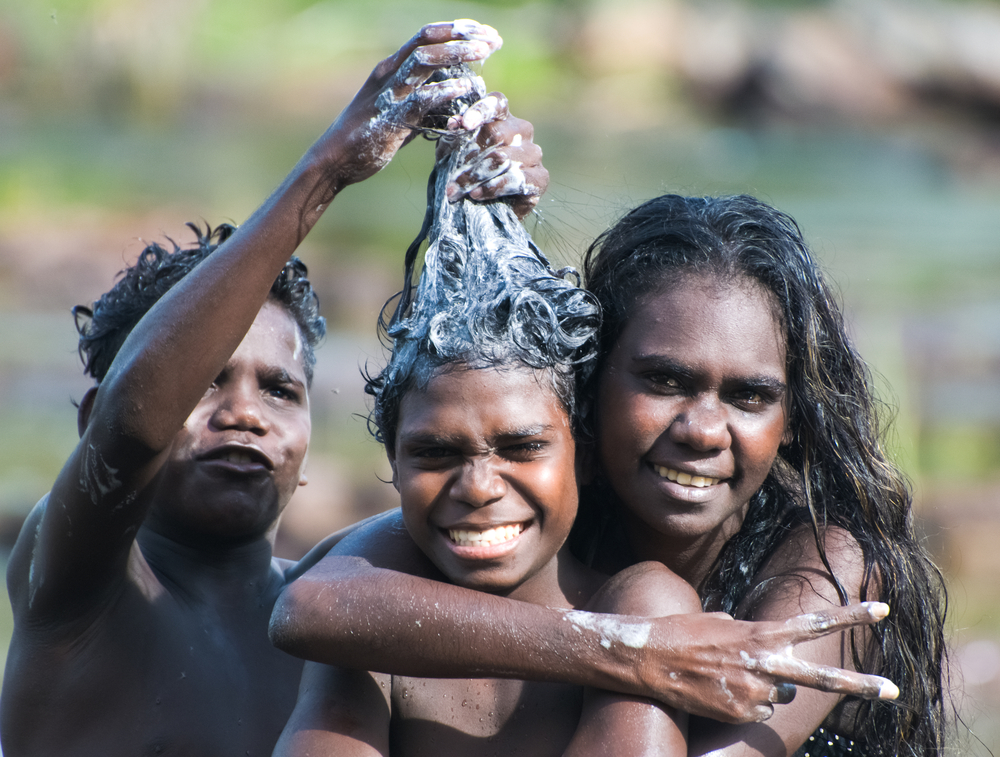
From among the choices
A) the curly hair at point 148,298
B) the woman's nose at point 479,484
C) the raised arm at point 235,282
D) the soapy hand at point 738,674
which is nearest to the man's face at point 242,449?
the curly hair at point 148,298

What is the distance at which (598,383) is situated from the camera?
98.4 inches

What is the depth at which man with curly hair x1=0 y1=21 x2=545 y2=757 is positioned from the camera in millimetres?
2266

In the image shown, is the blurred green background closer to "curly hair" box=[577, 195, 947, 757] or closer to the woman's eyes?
"curly hair" box=[577, 195, 947, 757]

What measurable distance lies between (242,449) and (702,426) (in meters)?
1.15

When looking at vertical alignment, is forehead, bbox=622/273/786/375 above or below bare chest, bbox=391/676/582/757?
above

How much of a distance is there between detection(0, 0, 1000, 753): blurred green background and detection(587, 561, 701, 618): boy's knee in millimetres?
11296

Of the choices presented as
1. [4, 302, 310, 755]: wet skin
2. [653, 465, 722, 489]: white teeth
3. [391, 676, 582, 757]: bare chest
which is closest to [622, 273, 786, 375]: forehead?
[653, 465, 722, 489]: white teeth

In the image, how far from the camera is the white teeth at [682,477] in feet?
7.96

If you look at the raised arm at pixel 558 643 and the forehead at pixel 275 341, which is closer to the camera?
the raised arm at pixel 558 643

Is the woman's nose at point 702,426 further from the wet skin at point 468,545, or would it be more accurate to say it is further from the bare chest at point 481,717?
the bare chest at point 481,717

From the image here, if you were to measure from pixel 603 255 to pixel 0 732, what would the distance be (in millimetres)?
1790

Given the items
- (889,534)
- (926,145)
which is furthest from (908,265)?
(889,534)

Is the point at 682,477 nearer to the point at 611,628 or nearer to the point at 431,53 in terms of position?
the point at 611,628

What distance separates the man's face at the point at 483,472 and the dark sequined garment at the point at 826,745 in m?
0.78
